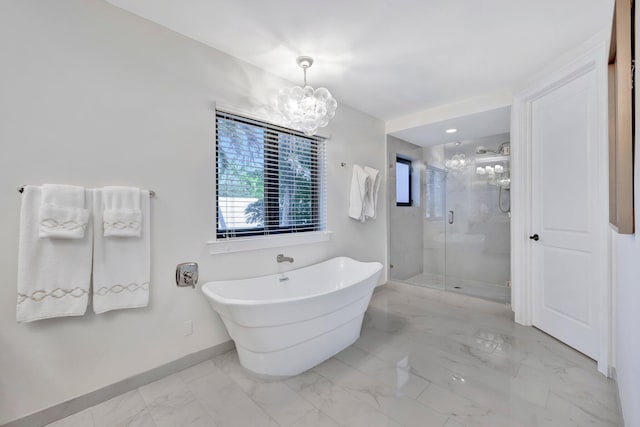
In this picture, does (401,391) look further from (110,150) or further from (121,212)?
(110,150)

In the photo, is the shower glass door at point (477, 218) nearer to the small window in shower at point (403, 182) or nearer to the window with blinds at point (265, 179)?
the small window in shower at point (403, 182)

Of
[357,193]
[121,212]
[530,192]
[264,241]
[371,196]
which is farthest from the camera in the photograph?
[371,196]

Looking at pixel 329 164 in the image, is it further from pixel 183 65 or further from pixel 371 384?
pixel 371 384

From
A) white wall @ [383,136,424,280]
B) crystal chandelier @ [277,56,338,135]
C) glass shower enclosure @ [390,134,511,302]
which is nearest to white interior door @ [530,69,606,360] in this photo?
glass shower enclosure @ [390,134,511,302]

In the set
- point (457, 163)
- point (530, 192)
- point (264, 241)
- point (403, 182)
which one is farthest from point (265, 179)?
point (457, 163)

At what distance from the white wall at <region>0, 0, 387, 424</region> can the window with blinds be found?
0.14 meters

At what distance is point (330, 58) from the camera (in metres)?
2.25

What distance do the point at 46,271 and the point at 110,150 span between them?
77cm

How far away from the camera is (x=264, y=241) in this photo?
8.04 ft

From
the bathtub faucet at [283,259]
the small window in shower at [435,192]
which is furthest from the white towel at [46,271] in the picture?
the small window in shower at [435,192]

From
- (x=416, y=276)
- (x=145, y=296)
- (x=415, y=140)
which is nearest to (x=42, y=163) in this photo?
→ (x=145, y=296)

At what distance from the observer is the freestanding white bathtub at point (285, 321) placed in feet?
5.58

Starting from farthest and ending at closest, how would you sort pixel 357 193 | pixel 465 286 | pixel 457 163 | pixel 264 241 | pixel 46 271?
pixel 457 163
pixel 465 286
pixel 357 193
pixel 264 241
pixel 46 271

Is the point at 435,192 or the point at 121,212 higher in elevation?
the point at 435,192
